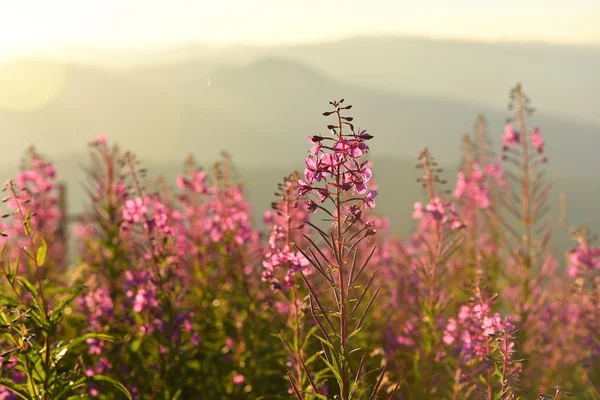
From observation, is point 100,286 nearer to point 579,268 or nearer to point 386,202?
A: point 579,268

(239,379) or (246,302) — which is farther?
(246,302)

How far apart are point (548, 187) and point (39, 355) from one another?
4.63 metres

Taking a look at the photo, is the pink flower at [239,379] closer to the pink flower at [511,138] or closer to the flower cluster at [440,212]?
the flower cluster at [440,212]

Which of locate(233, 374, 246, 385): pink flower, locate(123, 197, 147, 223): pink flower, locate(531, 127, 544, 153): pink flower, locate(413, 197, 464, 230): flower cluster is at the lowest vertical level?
locate(233, 374, 246, 385): pink flower

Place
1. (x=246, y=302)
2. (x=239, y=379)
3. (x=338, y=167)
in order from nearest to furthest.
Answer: (x=338, y=167), (x=239, y=379), (x=246, y=302)

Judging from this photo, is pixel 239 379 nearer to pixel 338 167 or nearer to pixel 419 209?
pixel 419 209

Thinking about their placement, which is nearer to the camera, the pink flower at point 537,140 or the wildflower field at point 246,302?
the wildflower field at point 246,302

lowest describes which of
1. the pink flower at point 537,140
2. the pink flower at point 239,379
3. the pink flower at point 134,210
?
the pink flower at point 239,379

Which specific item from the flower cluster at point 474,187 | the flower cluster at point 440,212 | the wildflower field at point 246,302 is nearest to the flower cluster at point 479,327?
the wildflower field at point 246,302

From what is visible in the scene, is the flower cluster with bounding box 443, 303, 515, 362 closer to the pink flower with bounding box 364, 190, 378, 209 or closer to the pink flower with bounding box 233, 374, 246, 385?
the pink flower with bounding box 364, 190, 378, 209

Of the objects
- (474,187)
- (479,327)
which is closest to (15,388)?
(479,327)

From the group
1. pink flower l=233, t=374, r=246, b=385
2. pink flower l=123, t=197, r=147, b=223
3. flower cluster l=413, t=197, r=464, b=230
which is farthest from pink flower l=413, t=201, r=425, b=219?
pink flower l=123, t=197, r=147, b=223

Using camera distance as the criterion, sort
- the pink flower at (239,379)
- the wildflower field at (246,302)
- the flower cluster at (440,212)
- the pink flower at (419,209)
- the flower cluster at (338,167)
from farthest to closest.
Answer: the pink flower at (239,379) → the pink flower at (419,209) → the flower cluster at (440,212) → the wildflower field at (246,302) → the flower cluster at (338,167)

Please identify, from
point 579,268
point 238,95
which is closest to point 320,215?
point 579,268
